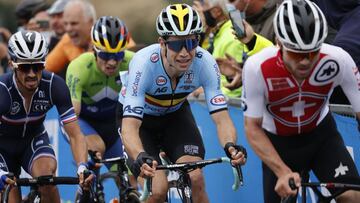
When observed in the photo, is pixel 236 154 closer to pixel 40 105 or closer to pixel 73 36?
pixel 40 105

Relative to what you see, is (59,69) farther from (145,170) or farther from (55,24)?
(145,170)

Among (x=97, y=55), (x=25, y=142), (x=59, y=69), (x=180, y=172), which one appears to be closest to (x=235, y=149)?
(x=180, y=172)

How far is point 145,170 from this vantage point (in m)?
8.83

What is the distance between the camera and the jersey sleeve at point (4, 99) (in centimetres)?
1066

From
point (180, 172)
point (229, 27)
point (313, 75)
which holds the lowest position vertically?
point (180, 172)

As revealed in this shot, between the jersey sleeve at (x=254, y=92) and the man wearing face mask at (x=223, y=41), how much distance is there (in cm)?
296

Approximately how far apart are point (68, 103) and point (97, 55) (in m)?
2.32

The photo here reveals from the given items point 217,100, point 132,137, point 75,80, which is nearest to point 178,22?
point 217,100

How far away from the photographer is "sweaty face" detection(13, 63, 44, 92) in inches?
412

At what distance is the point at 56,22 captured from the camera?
1658 centimetres

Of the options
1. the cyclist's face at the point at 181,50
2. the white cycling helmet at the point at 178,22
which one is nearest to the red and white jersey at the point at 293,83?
the cyclist's face at the point at 181,50

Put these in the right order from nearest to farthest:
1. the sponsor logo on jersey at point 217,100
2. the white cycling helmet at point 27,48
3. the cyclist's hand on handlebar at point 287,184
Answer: the cyclist's hand on handlebar at point 287,184
the sponsor logo on jersey at point 217,100
the white cycling helmet at point 27,48

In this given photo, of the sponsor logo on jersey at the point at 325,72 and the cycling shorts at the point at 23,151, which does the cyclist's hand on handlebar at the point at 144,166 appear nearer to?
the sponsor logo on jersey at the point at 325,72

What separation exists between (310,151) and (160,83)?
1.95 metres
